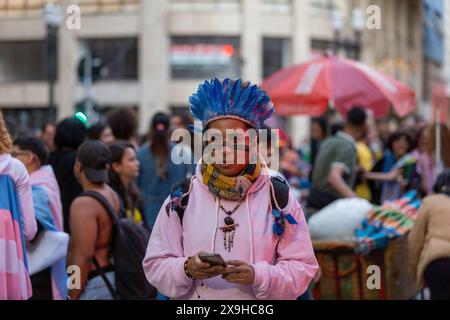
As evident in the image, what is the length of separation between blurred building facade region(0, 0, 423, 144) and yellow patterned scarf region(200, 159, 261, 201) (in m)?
39.1

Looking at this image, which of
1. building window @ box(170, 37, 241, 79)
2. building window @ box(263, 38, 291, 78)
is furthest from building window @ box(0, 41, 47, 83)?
building window @ box(263, 38, 291, 78)

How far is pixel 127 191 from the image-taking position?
7012 mm

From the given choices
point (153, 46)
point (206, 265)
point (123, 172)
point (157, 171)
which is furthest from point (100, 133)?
point (153, 46)

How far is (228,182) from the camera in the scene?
13.1 feet

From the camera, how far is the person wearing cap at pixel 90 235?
5816mm

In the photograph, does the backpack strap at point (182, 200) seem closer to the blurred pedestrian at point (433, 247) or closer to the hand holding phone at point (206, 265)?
the hand holding phone at point (206, 265)

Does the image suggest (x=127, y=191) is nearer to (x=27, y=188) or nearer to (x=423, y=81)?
(x=27, y=188)

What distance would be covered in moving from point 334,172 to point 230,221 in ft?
16.8

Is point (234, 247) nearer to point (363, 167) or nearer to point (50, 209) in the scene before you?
point (50, 209)

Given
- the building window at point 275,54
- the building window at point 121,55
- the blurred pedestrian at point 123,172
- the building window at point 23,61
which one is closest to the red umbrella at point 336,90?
the blurred pedestrian at point 123,172

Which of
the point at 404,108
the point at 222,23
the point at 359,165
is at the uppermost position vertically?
the point at 222,23

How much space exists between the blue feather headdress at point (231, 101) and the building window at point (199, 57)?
131 feet
